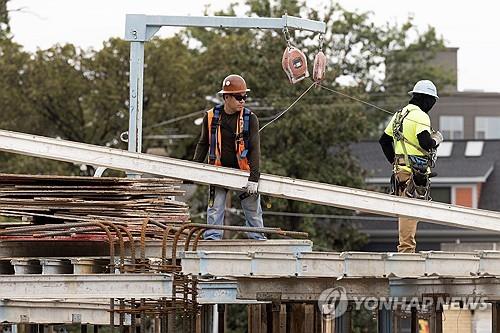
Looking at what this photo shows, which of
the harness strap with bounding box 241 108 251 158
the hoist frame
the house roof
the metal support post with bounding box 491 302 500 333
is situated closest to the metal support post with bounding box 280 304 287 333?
the harness strap with bounding box 241 108 251 158

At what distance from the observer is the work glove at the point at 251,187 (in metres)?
15.1

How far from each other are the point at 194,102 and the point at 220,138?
36.2m

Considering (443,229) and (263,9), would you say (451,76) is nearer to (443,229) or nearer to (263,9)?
(443,229)

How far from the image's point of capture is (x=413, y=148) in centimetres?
1612

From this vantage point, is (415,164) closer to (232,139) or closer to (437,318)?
(232,139)

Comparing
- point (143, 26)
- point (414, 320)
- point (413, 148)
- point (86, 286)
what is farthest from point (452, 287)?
point (143, 26)

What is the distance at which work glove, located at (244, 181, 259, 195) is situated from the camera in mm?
15062

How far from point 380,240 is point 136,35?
140ft

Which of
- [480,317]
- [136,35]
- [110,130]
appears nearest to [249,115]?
[136,35]

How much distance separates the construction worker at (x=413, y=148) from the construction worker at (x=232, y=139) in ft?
4.97

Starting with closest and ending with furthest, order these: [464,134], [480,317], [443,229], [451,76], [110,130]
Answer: [480,317] → [110,130] → [443,229] → [451,76] → [464,134]

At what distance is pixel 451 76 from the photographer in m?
67.8

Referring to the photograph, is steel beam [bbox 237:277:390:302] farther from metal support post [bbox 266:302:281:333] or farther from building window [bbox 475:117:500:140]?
building window [bbox 475:117:500:140]
